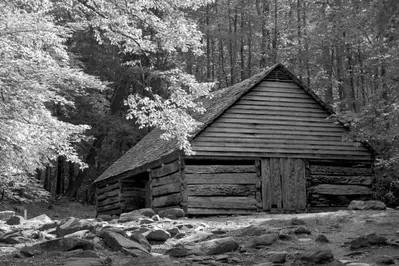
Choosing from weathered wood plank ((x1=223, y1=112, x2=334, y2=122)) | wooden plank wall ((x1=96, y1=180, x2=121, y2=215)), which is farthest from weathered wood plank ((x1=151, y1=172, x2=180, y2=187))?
wooden plank wall ((x1=96, y1=180, x2=121, y2=215))

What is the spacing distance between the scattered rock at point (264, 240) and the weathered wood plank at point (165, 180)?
7539mm

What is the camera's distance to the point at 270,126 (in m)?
19.4

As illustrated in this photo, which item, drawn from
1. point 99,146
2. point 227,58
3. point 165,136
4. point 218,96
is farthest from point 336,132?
point 227,58

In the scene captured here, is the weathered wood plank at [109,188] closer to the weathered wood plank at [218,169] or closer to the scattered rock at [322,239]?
the weathered wood plank at [218,169]

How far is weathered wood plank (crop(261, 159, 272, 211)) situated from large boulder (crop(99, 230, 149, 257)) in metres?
8.67

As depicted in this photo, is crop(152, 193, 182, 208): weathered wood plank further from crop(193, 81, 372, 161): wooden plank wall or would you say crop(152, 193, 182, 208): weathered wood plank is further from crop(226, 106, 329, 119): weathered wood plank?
crop(226, 106, 329, 119): weathered wood plank

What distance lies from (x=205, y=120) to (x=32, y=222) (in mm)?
6263

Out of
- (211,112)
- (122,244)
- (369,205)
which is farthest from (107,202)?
(122,244)

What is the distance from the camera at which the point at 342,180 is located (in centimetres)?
1998

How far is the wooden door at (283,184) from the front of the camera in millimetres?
18703

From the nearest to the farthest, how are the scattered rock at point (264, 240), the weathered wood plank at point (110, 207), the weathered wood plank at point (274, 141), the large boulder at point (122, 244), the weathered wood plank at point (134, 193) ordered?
the large boulder at point (122, 244) → the scattered rock at point (264, 240) → the weathered wood plank at point (274, 141) → the weathered wood plank at point (134, 193) → the weathered wood plank at point (110, 207)

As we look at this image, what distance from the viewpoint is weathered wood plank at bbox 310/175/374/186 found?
1961cm

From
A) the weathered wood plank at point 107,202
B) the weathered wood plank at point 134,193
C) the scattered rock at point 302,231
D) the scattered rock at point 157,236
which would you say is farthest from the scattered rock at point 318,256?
the weathered wood plank at point 107,202

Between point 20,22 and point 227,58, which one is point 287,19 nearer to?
point 227,58
